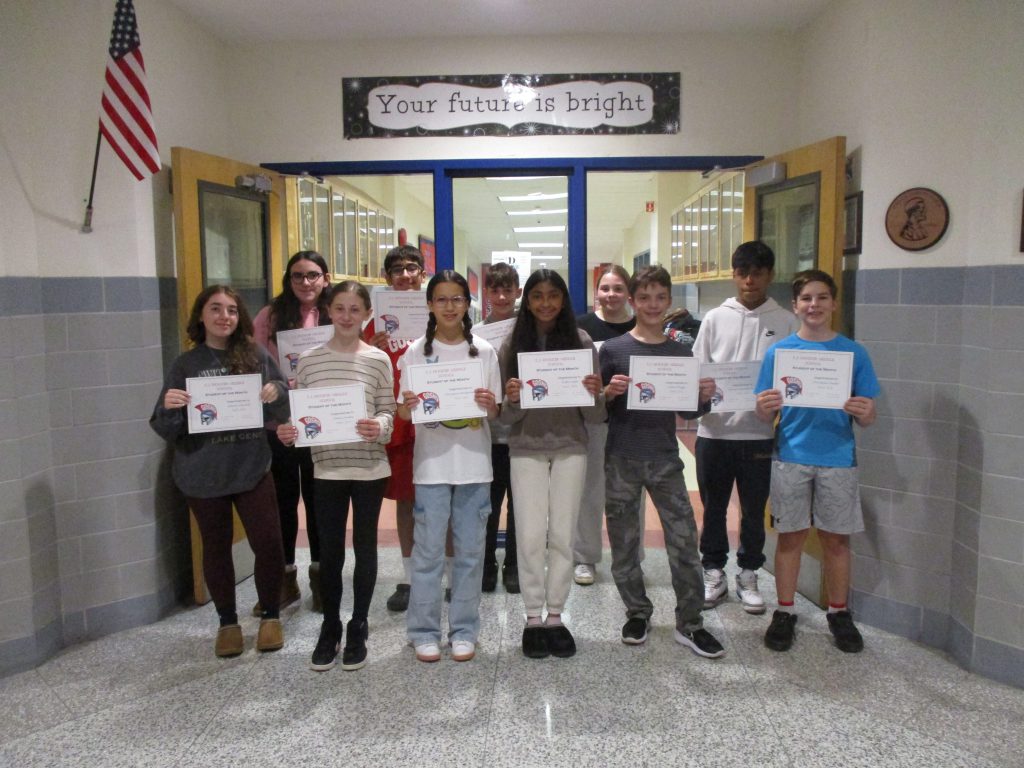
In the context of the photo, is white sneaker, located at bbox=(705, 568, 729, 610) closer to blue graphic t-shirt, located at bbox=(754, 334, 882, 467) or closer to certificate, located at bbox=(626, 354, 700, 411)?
blue graphic t-shirt, located at bbox=(754, 334, 882, 467)

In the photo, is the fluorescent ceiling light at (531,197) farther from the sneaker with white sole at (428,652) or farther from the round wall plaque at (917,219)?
the sneaker with white sole at (428,652)

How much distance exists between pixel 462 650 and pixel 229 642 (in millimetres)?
882

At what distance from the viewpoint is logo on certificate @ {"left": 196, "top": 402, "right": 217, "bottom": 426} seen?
2.51 m

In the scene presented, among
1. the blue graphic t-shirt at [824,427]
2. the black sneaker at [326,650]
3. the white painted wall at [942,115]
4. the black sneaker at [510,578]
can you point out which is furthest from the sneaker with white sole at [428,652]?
the white painted wall at [942,115]

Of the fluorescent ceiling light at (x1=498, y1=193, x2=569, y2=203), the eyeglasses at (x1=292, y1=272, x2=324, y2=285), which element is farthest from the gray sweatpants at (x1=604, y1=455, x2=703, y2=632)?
the fluorescent ceiling light at (x1=498, y1=193, x2=569, y2=203)

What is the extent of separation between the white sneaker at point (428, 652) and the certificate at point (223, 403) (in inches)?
39.4

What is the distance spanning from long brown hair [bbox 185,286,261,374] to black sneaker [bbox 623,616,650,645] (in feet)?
5.59

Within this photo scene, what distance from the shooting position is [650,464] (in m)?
2.56

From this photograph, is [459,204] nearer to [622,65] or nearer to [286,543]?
[622,65]

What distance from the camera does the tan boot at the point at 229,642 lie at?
2668 millimetres

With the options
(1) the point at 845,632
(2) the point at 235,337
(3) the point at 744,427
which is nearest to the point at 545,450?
(3) the point at 744,427

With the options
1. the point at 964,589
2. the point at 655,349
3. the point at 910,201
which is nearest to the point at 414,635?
the point at 655,349

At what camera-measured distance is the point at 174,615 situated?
308 centimetres

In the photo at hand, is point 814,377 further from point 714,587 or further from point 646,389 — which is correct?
point 714,587
